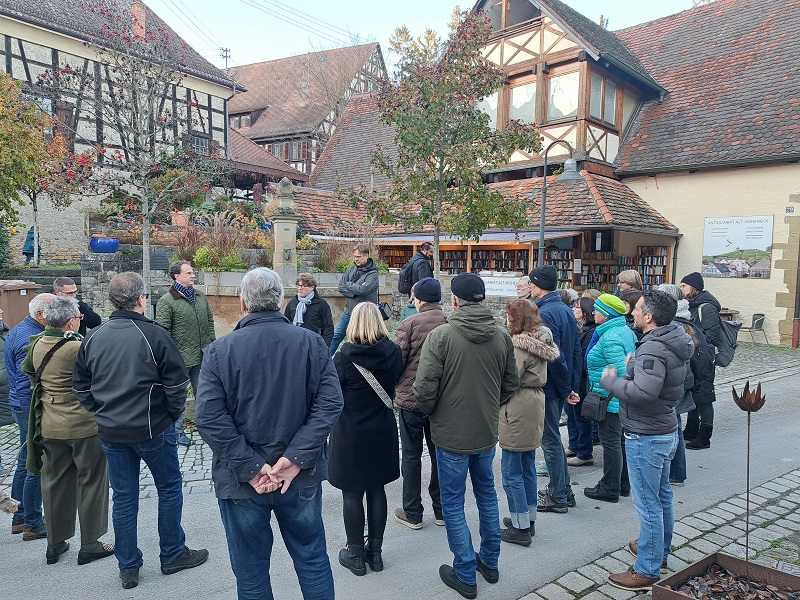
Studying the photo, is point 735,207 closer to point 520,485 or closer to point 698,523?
point 698,523

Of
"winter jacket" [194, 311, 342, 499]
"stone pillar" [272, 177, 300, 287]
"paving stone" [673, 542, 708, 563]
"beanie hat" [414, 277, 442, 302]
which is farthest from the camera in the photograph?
"stone pillar" [272, 177, 300, 287]

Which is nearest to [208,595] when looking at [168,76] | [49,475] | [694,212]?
[49,475]

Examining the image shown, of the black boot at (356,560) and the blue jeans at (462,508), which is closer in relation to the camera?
the blue jeans at (462,508)

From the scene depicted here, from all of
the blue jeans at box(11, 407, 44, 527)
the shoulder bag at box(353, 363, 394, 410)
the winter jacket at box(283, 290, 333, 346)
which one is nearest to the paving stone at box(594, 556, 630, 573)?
the shoulder bag at box(353, 363, 394, 410)

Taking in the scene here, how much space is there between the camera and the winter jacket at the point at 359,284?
7.42m

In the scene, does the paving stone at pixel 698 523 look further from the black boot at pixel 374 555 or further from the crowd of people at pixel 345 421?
the black boot at pixel 374 555

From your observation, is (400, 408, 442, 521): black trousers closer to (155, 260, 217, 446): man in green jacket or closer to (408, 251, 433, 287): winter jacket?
(155, 260, 217, 446): man in green jacket

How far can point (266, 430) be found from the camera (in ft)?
8.47

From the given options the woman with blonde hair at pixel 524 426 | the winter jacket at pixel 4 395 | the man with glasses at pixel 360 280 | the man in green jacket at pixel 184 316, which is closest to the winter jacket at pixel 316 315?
the man with glasses at pixel 360 280

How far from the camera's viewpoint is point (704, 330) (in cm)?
596

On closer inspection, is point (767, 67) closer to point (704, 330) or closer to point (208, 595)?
point (704, 330)

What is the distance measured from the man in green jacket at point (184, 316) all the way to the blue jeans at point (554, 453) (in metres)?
3.51

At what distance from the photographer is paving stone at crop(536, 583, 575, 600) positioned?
3287 millimetres

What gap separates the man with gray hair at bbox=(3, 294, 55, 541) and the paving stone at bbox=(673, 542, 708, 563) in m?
4.32
